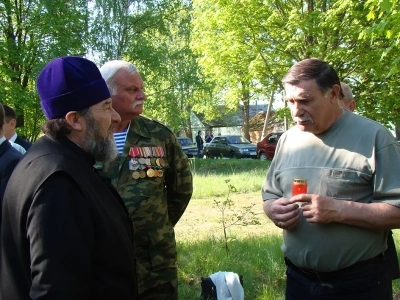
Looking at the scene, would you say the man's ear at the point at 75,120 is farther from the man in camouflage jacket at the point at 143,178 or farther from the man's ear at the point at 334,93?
the man's ear at the point at 334,93

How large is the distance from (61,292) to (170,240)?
1.43m

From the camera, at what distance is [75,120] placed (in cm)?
186

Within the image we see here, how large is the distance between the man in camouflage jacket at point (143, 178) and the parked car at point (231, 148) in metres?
25.5

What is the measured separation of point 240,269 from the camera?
5.00 m

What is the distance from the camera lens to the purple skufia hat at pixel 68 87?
1825 mm

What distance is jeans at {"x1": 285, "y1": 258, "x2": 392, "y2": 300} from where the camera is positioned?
240 centimetres

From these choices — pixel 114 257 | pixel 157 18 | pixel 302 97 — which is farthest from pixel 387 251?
pixel 157 18

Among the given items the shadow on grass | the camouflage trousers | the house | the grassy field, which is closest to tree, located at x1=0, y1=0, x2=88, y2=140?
the grassy field

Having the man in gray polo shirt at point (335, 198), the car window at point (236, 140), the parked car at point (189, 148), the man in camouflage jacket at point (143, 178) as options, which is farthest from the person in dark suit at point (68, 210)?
the parked car at point (189, 148)

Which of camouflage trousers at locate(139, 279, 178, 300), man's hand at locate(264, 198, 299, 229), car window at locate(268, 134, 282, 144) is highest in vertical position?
Result: man's hand at locate(264, 198, 299, 229)

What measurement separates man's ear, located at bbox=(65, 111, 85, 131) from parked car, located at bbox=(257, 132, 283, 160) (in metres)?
23.3

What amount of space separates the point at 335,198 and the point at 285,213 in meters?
0.28

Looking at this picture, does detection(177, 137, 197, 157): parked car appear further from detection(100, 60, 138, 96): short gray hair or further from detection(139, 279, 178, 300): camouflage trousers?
detection(139, 279, 178, 300): camouflage trousers

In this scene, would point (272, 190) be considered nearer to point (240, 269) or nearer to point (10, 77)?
point (240, 269)
